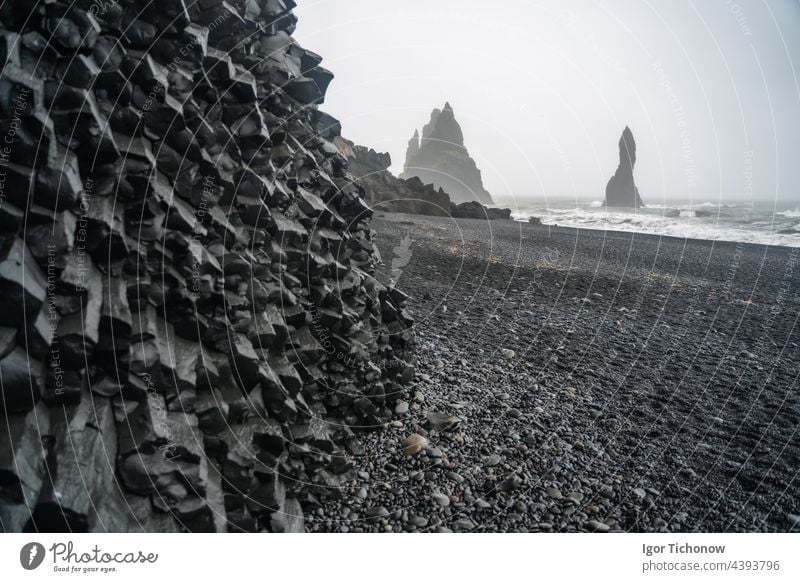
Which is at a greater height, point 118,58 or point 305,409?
point 118,58

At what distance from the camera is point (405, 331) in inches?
260

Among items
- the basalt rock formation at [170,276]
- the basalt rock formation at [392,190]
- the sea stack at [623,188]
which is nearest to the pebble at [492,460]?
the basalt rock formation at [170,276]

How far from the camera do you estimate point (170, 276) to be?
12.3 feet

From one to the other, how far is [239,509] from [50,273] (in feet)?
8.03

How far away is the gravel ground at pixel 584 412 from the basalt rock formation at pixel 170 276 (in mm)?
1076

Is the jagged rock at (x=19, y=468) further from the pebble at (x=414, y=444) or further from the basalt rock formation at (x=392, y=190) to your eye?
the basalt rock formation at (x=392, y=190)

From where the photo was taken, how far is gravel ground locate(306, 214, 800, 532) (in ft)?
14.9

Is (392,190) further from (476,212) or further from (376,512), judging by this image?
Result: (376,512)

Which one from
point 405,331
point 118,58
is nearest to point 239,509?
point 405,331

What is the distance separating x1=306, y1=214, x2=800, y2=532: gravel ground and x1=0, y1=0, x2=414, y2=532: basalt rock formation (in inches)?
42.4

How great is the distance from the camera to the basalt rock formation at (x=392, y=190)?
26544 millimetres

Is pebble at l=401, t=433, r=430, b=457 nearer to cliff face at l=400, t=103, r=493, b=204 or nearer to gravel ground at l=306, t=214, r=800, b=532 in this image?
gravel ground at l=306, t=214, r=800, b=532

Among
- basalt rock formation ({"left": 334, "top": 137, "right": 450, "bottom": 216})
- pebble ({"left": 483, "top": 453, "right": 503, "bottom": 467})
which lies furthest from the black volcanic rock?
pebble ({"left": 483, "top": 453, "right": 503, "bottom": 467})
